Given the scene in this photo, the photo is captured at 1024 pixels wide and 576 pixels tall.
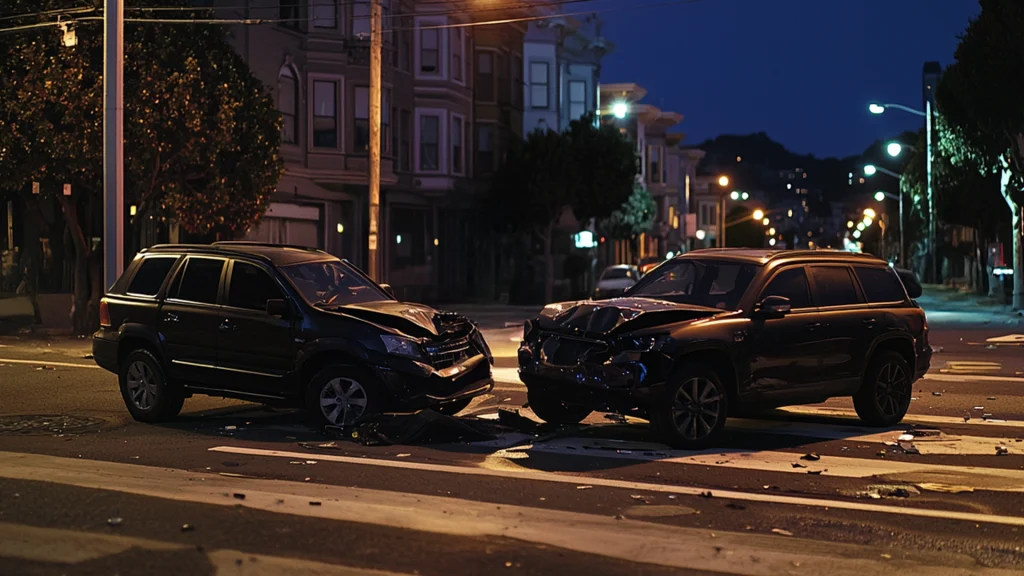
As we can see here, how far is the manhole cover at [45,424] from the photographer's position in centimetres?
1168

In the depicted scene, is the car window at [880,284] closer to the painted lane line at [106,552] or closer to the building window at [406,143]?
the painted lane line at [106,552]

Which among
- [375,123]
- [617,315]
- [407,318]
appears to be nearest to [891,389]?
[617,315]

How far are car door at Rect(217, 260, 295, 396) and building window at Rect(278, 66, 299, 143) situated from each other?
69.5 feet

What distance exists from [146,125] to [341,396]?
14429 millimetres

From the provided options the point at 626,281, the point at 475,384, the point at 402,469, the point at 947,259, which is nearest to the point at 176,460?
the point at 402,469

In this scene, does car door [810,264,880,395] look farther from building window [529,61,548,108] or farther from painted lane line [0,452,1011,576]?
building window [529,61,548,108]

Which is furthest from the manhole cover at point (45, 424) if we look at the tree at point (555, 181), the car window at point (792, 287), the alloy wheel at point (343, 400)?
the tree at point (555, 181)

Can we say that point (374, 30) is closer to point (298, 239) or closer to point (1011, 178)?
point (298, 239)

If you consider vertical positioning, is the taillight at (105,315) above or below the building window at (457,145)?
below

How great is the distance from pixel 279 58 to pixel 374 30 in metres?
7.96

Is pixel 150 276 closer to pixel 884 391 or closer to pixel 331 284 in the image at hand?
pixel 331 284

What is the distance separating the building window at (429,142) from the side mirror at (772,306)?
30.7m

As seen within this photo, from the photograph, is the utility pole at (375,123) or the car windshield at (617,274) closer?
the utility pole at (375,123)

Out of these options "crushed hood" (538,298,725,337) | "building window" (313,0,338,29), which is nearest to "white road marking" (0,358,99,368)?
"crushed hood" (538,298,725,337)
